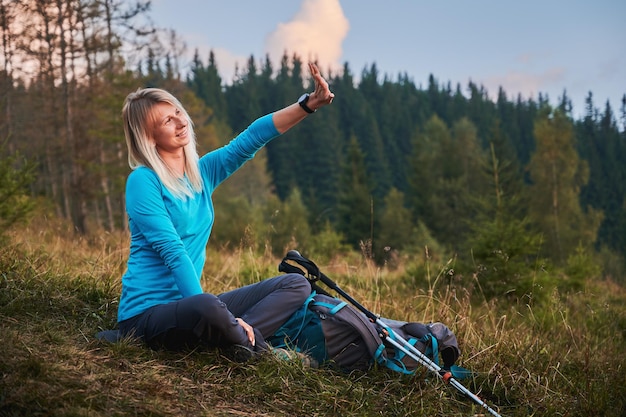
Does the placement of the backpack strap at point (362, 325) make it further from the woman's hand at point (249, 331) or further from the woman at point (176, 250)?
the woman's hand at point (249, 331)

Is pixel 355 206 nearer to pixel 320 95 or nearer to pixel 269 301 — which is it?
pixel 320 95

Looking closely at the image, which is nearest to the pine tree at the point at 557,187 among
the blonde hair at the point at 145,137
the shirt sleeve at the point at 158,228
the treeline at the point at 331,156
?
the treeline at the point at 331,156

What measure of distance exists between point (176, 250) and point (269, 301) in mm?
698

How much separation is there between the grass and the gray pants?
11cm

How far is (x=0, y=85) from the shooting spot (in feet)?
49.9

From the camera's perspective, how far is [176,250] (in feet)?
10.9

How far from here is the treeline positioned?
16.0 metres

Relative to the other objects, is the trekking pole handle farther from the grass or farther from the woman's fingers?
the woman's fingers

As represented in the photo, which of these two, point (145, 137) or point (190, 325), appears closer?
point (190, 325)

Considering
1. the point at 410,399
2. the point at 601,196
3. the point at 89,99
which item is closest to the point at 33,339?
the point at 410,399

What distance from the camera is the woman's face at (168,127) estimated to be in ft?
11.9

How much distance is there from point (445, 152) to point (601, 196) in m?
29.2

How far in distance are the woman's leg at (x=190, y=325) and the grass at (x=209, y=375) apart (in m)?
0.08

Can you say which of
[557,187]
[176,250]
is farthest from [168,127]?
[557,187]
